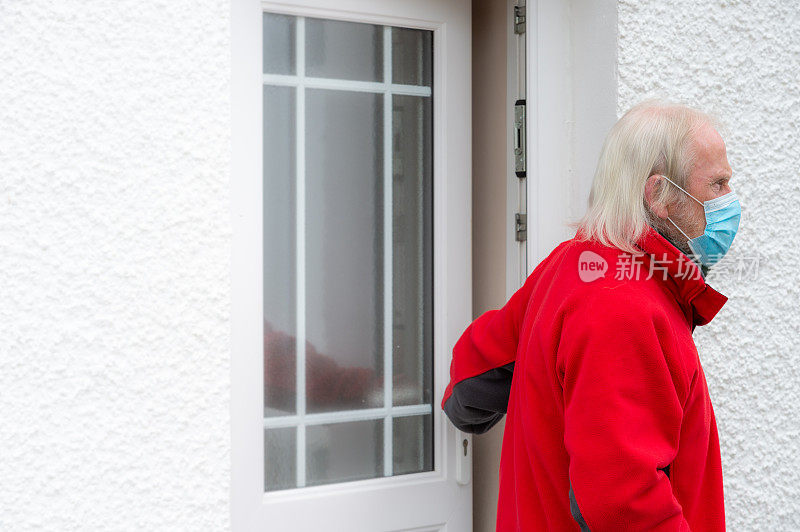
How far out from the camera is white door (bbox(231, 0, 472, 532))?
78.7 inches

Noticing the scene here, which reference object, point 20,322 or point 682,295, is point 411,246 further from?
point 20,322

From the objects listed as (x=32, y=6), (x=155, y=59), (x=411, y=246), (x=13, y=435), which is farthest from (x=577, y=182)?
(x=13, y=435)

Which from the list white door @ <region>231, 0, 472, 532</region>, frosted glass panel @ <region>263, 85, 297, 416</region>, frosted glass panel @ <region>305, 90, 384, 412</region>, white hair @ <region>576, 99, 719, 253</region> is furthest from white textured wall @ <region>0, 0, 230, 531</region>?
white hair @ <region>576, 99, 719, 253</region>

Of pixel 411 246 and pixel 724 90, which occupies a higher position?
pixel 724 90

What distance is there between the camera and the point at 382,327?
7.41 ft

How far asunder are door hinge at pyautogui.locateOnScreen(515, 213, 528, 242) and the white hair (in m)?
0.63

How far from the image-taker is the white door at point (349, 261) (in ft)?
6.56

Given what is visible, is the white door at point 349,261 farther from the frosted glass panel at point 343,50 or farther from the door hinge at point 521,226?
the door hinge at point 521,226

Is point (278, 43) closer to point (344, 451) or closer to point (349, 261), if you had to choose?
point (349, 261)

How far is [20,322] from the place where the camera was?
161 centimetres

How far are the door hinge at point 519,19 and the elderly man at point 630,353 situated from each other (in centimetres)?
72

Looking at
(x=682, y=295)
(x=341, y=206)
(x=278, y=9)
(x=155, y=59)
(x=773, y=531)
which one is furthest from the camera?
(x=773, y=531)

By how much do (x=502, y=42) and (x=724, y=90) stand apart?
0.74 metres

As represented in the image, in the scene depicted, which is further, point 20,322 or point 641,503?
point 20,322
